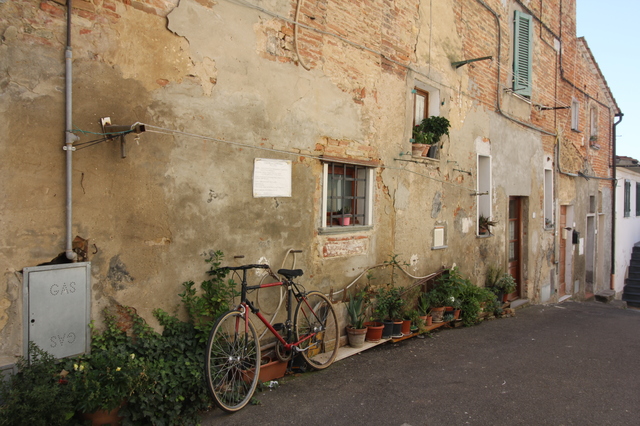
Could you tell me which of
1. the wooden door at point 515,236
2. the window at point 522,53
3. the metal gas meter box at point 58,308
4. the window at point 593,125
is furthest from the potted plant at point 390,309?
the window at point 593,125

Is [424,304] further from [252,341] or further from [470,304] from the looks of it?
[252,341]

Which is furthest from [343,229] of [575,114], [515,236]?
[575,114]

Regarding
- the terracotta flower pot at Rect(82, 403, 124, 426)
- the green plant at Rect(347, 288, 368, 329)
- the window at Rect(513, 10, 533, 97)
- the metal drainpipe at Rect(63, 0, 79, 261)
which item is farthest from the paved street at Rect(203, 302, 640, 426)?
the window at Rect(513, 10, 533, 97)

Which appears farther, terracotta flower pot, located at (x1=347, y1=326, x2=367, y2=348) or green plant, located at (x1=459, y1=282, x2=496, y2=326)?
green plant, located at (x1=459, y1=282, x2=496, y2=326)

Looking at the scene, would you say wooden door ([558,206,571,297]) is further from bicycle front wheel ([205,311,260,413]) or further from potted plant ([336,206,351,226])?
bicycle front wheel ([205,311,260,413])

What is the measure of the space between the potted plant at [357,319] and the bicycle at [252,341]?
11.8 inches

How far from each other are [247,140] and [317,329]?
2295 mm

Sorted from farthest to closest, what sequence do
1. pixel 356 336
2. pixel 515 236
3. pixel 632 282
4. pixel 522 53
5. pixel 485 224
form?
pixel 632 282
pixel 515 236
pixel 522 53
pixel 485 224
pixel 356 336

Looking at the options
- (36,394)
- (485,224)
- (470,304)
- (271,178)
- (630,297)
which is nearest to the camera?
(36,394)

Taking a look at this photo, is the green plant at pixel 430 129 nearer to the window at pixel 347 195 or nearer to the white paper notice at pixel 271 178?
the window at pixel 347 195

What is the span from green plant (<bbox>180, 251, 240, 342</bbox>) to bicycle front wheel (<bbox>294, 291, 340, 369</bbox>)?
898 mm

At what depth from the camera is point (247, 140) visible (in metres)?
4.91

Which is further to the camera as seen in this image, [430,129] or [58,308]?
[430,129]

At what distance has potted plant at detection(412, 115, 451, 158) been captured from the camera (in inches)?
296
